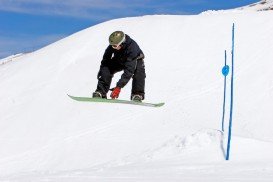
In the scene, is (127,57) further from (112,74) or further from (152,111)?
(152,111)

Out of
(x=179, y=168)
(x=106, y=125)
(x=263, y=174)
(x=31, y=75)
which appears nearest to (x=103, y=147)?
(x=106, y=125)

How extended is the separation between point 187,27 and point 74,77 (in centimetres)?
642

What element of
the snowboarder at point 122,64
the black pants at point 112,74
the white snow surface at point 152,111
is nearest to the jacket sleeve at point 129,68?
the snowboarder at point 122,64

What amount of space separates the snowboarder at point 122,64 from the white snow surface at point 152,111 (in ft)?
4.54

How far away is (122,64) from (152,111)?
8.72 meters

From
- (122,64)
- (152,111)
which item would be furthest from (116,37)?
(152,111)

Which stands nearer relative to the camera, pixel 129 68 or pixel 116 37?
pixel 116 37

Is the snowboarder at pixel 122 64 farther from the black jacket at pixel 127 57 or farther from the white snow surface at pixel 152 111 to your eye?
the white snow surface at pixel 152 111

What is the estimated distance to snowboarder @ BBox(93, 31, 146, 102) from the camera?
9241 millimetres

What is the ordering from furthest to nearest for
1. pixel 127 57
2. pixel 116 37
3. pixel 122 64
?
pixel 122 64
pixel 127 57
pixel 116 37

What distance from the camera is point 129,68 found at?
9453mm

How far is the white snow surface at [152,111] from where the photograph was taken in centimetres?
1029

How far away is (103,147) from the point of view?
50.2 feet

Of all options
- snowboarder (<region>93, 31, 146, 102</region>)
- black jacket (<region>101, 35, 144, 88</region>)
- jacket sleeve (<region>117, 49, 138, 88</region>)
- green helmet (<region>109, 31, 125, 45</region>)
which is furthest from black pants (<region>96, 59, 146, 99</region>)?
green helmet (<region>109, 31, 125, 45</region>)
